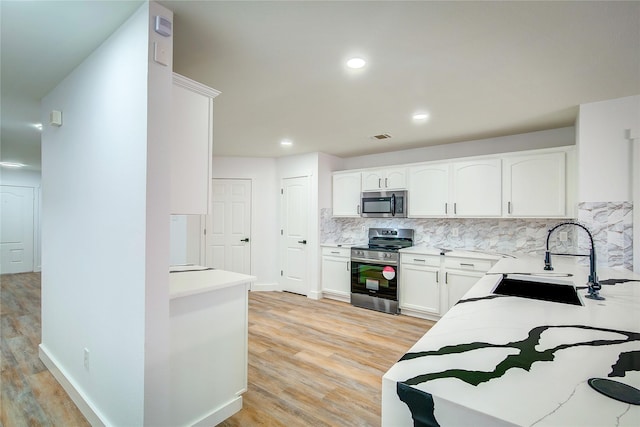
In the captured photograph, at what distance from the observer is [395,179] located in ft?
14.2

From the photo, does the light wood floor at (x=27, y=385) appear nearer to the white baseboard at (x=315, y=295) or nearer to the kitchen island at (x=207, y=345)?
the kitchen island at (x=207, y=345)

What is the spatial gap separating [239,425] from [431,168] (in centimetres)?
355

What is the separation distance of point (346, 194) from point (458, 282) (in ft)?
6.90

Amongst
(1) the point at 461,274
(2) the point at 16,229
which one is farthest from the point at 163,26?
(2) the point at 16,229

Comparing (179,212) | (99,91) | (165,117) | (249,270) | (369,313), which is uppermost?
(99,91)

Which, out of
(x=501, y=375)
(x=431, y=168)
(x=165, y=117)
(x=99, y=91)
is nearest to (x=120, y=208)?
(x=165, y=117)

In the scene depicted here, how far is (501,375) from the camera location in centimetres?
73

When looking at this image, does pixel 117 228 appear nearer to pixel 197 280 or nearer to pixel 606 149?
pixel 197 280

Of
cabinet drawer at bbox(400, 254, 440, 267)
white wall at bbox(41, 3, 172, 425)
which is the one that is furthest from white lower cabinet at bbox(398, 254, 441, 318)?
white wall at bbox(41, 3, 172, 425)

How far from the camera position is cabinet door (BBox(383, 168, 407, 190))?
425 cm

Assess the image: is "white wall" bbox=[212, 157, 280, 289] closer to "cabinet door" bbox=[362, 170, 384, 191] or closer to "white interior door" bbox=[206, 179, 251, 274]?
"white interior door" bbox=[206, 179, 251, 274]

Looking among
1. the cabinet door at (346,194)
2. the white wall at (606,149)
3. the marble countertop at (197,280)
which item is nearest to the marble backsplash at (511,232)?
the white wall at (606,149)

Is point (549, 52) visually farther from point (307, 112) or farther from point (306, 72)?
point (307, 112)

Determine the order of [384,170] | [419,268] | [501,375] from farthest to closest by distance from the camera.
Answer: [384,170]
[419,268]
[501,375]
